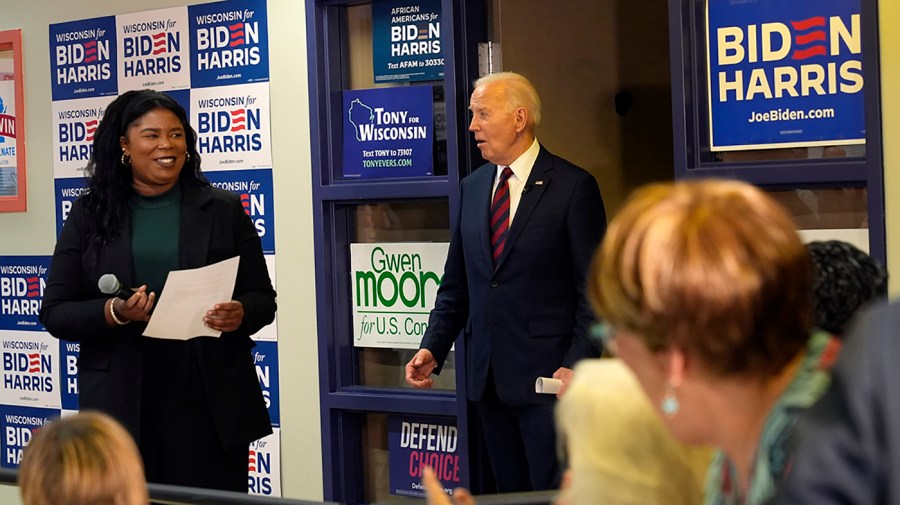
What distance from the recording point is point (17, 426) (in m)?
6.43

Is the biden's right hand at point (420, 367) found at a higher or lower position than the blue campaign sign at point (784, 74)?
lower

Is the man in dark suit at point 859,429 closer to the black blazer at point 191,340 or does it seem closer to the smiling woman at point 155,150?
the black blazer at point 191,340

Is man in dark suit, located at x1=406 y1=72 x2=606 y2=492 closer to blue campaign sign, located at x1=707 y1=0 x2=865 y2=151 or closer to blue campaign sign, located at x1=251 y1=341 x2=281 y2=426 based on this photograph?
blue campaign sign, located at x1=707 y1=0 x2=865 y2=151

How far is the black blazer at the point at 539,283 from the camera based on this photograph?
4336 mm

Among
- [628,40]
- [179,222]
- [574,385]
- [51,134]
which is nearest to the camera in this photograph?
[574,385]

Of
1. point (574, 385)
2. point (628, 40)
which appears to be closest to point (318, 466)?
point (628, 40)

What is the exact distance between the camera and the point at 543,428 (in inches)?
171

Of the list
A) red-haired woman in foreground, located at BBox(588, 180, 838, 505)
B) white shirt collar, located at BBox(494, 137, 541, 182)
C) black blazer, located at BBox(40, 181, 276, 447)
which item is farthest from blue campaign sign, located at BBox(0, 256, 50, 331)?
red-haired woman in foreground, located at BBox(588, 180, 838, 505)

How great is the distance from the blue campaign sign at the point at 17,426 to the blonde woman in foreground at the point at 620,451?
17.0 feet

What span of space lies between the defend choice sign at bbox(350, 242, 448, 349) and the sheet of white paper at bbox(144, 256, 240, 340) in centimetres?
142

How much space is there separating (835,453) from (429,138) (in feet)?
14.2

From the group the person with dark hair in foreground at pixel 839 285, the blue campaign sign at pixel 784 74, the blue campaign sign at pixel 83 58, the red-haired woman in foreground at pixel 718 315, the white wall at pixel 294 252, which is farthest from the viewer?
the blue campaign sign at pixel 83 58

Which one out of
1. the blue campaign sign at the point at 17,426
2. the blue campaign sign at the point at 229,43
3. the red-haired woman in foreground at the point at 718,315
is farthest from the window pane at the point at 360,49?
the red-haired woman in foreground at the point at 718,315

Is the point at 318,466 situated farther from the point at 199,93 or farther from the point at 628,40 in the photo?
the point at 628,40
